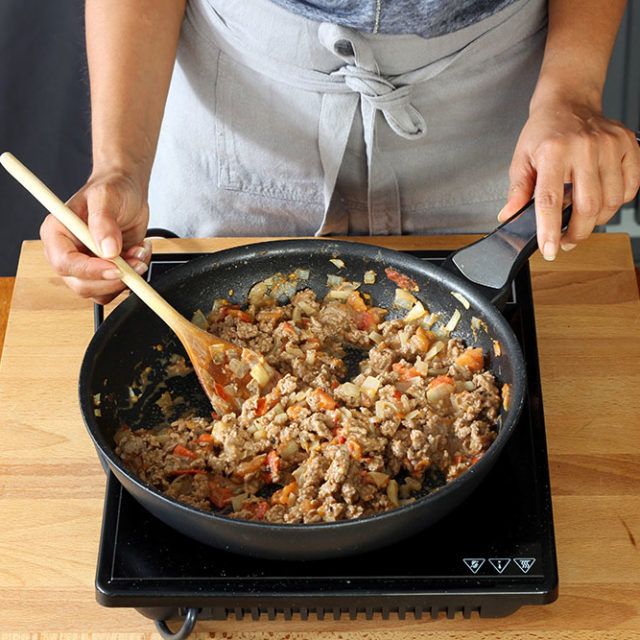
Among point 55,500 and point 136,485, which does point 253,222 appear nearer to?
point 55,500

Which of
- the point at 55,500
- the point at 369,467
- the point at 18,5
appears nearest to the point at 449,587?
the point at 369,467

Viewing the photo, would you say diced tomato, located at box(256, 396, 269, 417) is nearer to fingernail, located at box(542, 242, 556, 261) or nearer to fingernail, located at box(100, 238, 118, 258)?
fingernail, located at box(100, 238, 118, 258)

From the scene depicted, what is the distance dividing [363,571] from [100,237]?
568mm

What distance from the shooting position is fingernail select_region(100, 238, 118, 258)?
1.25 m

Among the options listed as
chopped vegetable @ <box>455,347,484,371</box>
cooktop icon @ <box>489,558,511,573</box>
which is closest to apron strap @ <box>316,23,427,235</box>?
chopped vegetable @ <box>455,347,484,371</box>

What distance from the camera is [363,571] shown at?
3.66 ft

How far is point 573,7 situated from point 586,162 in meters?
0.38

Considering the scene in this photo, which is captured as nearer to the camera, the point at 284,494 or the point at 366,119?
the point at 284,494

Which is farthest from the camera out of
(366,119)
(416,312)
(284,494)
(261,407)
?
(366,119)

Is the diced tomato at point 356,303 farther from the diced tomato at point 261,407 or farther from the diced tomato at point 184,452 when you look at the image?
the diced tomato at point 184,452

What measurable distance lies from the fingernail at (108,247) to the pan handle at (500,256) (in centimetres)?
48

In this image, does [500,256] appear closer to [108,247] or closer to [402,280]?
[402,280]

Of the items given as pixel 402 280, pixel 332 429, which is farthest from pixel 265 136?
pixel 332 429

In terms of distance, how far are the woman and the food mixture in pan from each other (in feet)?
0.74
